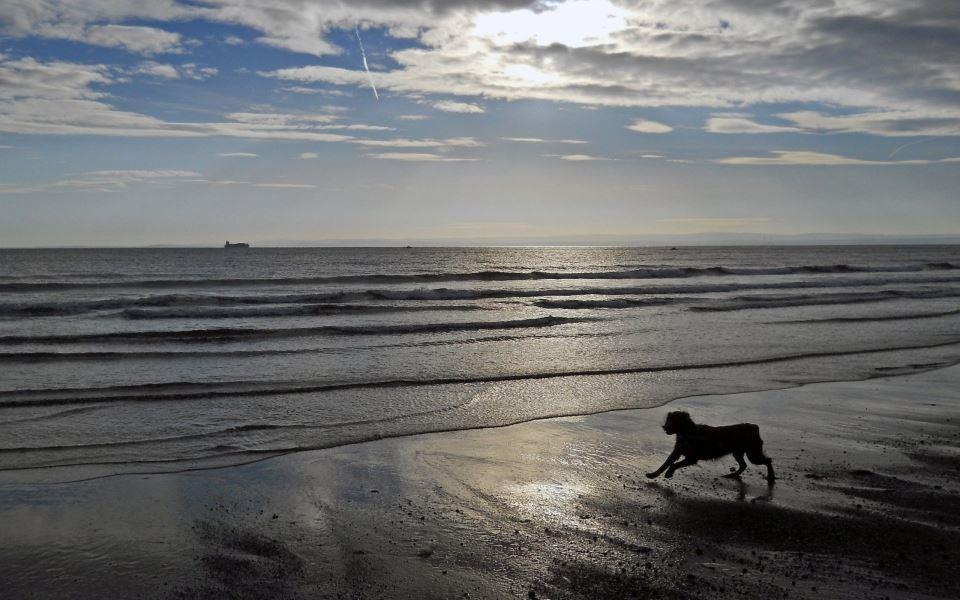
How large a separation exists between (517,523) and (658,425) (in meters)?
4.12

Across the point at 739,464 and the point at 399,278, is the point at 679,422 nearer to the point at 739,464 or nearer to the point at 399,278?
the point at 739,464

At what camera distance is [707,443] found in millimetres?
6715

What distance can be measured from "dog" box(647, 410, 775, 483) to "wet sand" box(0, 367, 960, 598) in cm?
23

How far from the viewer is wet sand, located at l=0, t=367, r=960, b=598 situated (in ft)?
15.2

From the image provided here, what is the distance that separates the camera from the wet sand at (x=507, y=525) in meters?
4.62

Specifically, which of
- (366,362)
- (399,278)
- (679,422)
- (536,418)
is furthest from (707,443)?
(399,278)

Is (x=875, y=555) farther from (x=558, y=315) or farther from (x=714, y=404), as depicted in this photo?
(x=558, y=315)

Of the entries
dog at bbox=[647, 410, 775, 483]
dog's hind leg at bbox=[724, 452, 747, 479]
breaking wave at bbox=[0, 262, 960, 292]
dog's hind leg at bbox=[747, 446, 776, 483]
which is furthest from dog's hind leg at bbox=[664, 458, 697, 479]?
breaking wave at bbox=[0, 262, 960, 292]

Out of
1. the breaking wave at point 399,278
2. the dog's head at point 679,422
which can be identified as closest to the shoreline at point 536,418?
the dog's head at point 679,422

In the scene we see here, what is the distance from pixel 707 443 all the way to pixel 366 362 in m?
8.97

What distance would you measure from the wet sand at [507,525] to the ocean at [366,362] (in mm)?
1255

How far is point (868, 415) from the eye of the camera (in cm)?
955

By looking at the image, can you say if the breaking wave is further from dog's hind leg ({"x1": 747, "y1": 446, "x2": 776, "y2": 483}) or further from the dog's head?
dog's hind leg ({"x1": 747, "y1": 446, "x2": 776, "y2": 483})

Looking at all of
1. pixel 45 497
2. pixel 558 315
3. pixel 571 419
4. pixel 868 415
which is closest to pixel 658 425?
pixel 571 419
